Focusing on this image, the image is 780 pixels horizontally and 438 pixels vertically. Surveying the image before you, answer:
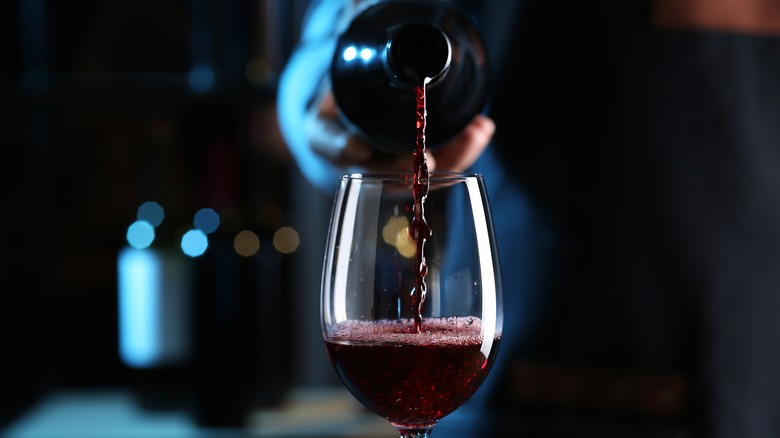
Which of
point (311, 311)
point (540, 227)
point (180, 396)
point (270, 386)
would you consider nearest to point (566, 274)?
point (540, 227)

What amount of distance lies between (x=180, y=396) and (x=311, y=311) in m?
0.45

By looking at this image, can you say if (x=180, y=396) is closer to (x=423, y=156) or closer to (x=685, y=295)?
(x=685, y=295)

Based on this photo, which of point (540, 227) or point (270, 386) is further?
point (270, 386)

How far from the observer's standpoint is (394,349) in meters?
0.62

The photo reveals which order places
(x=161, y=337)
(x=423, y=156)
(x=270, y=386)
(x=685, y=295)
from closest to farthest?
(x=423, y=156) → (x=685, y=295) → (x=161, y=337) → (x=270, y=386)

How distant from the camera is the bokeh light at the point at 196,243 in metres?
1.53

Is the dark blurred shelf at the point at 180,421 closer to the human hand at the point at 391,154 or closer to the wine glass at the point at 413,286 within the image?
the human hand at the point at 391,154

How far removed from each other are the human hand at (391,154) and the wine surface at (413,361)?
0.21m

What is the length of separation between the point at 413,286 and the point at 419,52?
0.16 m

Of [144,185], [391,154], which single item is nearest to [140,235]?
[144,185]

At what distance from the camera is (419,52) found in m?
0.60

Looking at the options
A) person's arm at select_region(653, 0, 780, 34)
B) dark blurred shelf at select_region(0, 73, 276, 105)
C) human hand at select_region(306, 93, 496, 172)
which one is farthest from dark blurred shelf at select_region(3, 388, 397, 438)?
person's arm at select_region(653, 0, 780, 34)

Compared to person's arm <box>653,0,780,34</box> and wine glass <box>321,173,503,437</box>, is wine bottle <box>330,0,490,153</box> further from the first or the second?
person's arm <box>653,0,780,34</box>

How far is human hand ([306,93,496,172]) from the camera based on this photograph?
33.1 inches
